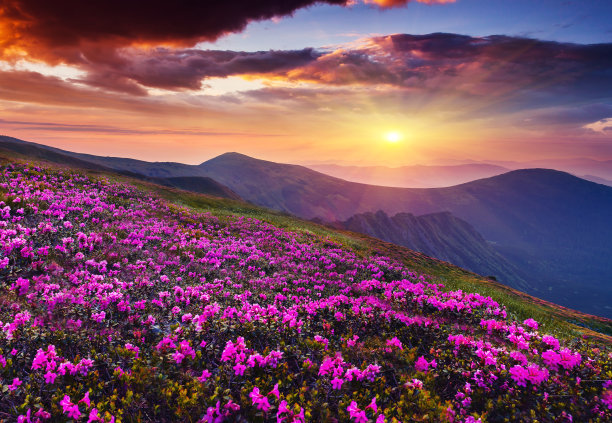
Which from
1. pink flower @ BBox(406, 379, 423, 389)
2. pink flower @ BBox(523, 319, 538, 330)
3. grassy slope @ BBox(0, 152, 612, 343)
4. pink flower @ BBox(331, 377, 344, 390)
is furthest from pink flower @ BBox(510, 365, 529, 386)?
grassy slope @ BBox(0, 152, 612, 343)

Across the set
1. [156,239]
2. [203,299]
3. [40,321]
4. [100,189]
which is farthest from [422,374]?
[100,189]

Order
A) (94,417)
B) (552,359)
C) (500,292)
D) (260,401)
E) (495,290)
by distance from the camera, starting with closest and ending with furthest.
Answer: (94,417), (260,401), (552,359), (500,292), (495,290)

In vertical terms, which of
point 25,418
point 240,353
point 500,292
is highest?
point 240,353

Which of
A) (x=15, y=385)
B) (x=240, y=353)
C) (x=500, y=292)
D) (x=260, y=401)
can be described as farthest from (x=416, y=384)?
(x=500, y=292)

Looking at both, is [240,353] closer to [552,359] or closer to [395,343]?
[395,343]

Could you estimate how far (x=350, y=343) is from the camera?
7.47m

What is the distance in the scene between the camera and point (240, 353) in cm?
593

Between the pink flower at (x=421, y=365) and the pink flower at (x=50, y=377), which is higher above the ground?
the pink flower at (x=50, y=377)

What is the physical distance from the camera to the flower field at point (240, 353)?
518 centimetres

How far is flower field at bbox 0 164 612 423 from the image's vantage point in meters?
5.18

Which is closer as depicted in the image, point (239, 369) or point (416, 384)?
point (239, 369)

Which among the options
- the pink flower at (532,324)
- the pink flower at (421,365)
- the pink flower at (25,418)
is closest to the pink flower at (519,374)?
the pink flower at (421,365)

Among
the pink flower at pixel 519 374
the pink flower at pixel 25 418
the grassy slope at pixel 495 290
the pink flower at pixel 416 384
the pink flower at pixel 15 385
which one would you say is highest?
the pink flower at pixel 519 374

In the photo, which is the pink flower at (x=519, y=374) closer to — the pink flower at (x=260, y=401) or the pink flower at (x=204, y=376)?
the pink flower at (x=260, y=401)
